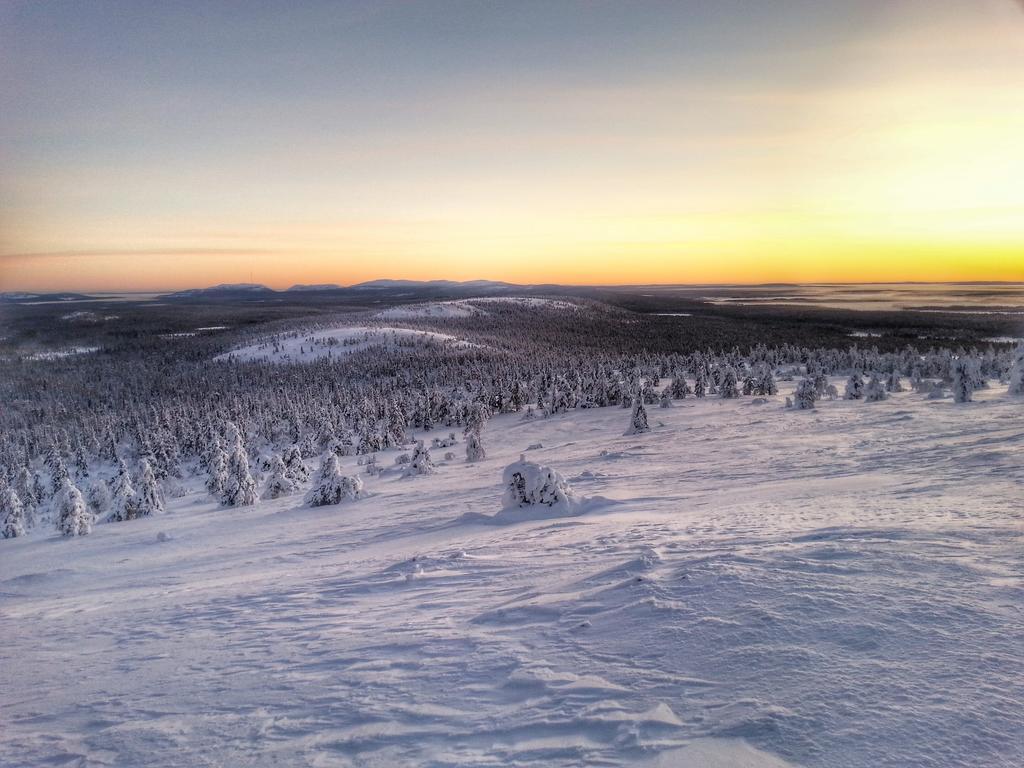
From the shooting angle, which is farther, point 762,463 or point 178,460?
point 178,460

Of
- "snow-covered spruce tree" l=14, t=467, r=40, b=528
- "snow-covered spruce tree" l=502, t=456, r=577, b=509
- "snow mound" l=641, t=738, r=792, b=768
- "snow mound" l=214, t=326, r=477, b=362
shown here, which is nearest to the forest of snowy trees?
"snow-covered spruce tree" l=14, t=467, r=40, b=528

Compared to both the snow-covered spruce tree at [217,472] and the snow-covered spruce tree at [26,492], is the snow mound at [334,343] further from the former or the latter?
the snow-covered spruce tree at [217,472]

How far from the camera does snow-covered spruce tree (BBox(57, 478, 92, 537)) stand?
92.9ft

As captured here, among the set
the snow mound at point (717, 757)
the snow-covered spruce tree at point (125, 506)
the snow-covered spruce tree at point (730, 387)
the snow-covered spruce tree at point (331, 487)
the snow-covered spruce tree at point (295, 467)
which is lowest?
the snow-covered spruce tree at point (125, 506)

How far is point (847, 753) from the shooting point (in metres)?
3.98

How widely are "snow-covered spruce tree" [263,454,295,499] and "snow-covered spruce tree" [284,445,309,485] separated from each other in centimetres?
211

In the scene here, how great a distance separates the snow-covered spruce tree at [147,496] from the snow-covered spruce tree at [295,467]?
828 cm

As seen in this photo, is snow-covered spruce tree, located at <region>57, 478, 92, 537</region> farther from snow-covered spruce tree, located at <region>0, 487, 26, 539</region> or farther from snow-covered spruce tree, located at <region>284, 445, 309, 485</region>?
snow-covered spruce tree, located at <region>0, 487, 26, 539</region>

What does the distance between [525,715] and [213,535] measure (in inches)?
766

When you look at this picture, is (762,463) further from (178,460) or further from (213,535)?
(178,460)

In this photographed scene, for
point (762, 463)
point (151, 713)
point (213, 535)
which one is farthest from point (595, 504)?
point (213, 535)

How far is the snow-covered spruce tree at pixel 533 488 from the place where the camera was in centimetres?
1582

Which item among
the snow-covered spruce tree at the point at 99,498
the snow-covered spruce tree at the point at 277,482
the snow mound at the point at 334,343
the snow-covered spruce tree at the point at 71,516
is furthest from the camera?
the snow mound at the point at 334,343

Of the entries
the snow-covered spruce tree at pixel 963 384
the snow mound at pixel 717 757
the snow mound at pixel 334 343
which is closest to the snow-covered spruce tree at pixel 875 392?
the snow-covered spruce tree at pixel 963 384
